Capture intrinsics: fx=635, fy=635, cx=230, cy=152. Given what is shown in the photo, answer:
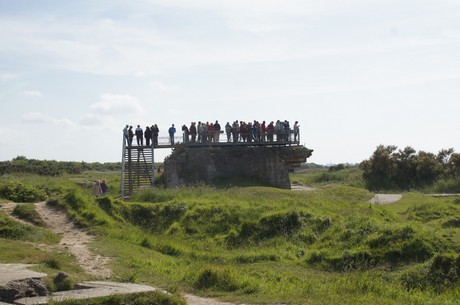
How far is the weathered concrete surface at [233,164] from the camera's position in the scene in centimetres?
2953

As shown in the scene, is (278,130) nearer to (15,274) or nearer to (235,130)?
(235,130)

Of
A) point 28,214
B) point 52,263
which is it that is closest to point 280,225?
point 28,214

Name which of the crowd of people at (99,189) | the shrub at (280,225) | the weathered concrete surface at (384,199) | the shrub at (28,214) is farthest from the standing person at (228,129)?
the shrub at (28,214)

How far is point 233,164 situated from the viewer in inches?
1200

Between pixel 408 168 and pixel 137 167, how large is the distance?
676 inches

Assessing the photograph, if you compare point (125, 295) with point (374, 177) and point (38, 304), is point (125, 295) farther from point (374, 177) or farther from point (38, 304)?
point (374, 177)

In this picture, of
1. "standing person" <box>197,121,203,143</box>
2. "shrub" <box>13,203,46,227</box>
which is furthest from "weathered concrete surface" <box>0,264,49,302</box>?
"standing person" <box>197,121,203,143</box>

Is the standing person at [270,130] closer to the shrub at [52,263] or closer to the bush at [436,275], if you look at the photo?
the bush at [436,275]

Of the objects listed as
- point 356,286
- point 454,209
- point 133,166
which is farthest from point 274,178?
point 356,286

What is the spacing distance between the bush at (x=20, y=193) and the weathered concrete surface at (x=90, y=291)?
13524mm

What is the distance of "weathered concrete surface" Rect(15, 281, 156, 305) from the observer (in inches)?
350

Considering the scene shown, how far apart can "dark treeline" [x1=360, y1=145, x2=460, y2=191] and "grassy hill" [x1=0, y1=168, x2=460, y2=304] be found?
1375 cm

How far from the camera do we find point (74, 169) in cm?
4806

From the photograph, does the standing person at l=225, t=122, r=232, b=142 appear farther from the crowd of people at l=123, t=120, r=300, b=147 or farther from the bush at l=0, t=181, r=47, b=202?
the bush at l=0, t=181, r=47, b=202
